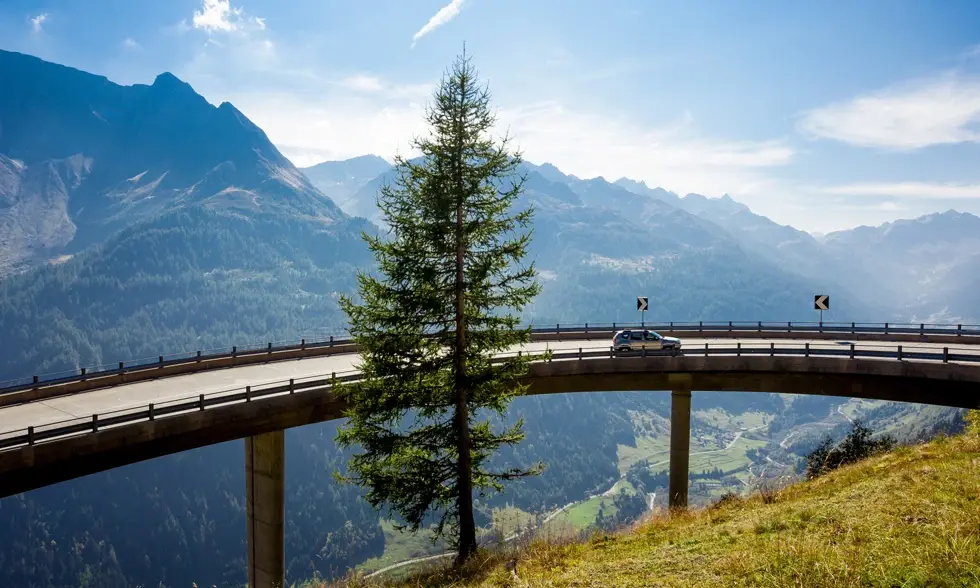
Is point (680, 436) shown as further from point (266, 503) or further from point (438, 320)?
point (266, 503)

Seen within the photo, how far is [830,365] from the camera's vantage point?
26.4 m

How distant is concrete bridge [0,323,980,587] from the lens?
18406 mm

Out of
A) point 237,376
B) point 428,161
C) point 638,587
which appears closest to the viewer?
point 638,587

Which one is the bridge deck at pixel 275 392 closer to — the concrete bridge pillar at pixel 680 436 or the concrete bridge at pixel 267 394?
the concrete bridge at pixel 267 394

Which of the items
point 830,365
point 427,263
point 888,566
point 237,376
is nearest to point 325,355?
point 237,376

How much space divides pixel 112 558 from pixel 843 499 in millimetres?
237926

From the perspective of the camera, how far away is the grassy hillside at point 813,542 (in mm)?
6801

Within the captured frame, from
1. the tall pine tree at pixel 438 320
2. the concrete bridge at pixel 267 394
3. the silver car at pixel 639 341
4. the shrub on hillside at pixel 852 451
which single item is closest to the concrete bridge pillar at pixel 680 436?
the concrete bridge at pixel 267 394

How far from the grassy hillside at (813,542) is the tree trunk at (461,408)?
2732 mm

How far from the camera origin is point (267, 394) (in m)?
22.2

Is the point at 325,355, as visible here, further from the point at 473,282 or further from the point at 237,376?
Answer: the point at 473,282

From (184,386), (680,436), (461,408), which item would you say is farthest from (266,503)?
(680,436)

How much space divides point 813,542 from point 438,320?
12.3 metres

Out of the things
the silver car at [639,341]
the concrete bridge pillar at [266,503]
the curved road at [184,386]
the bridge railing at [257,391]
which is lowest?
the concrete bridge pillar at [266,503]
